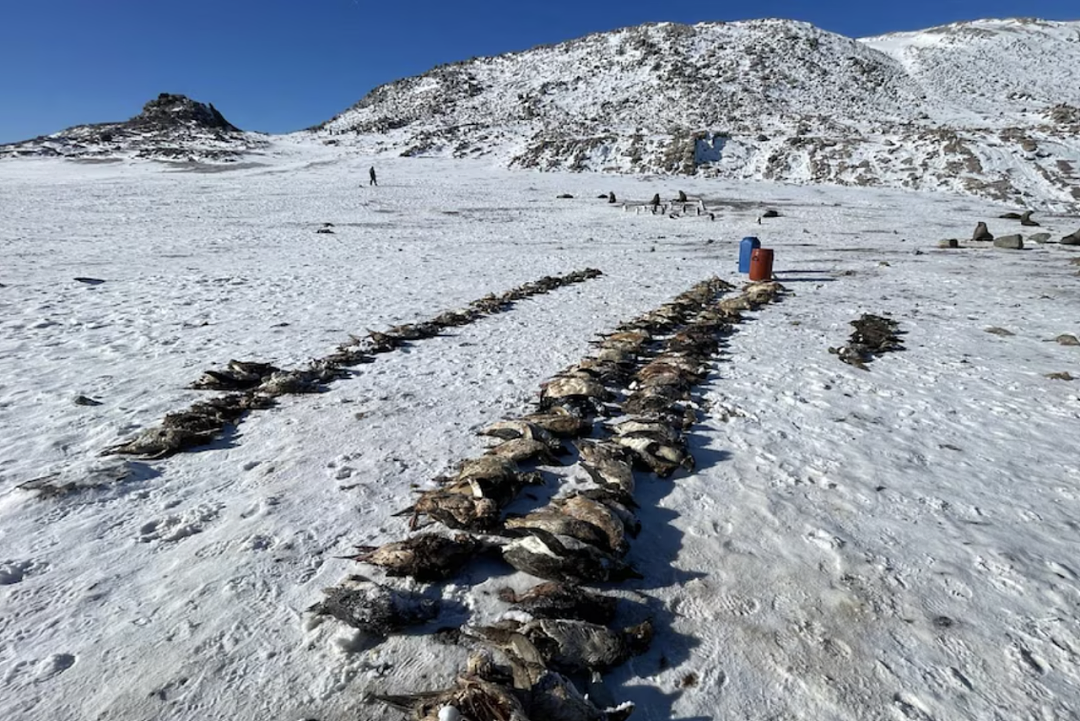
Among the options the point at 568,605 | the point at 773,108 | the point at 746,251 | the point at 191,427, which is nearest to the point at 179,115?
the point at 773,108

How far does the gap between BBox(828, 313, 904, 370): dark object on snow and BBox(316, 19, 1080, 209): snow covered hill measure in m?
31.3

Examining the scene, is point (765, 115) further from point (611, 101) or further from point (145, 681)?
point (145, 681)

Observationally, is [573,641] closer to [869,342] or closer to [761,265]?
[869,342]

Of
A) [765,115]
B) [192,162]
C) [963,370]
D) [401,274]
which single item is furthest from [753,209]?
[192,162]

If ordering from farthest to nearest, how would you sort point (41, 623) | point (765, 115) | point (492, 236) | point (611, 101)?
point (611, 101) → point (765, 115) → point (492, 236) → point (41, 623)

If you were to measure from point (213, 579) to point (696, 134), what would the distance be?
55.0m

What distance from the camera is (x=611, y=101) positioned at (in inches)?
2985

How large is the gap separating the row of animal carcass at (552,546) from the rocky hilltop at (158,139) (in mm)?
58318

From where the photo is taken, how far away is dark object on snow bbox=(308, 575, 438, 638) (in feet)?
11.1

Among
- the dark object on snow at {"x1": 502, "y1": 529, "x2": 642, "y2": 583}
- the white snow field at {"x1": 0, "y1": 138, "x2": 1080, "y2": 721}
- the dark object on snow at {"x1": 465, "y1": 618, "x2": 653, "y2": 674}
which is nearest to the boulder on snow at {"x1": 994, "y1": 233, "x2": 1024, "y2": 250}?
the white snow field at {"x1": 0, "y1": 138, "x2": 1080, "y2": 721}

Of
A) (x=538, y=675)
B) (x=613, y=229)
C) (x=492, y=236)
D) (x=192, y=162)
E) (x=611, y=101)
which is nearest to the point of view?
(x=538, y=675)

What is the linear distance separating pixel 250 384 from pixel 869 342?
9.16 metres

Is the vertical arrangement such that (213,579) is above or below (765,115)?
below

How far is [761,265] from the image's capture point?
50.4 feet
